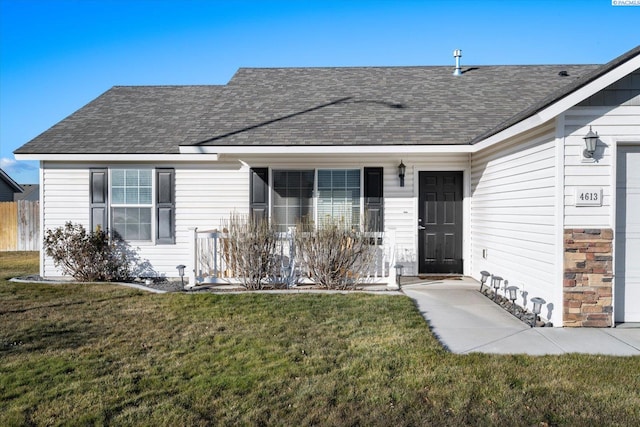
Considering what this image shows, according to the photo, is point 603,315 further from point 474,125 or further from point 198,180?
point 198,180

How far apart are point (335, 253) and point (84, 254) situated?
15.8ft

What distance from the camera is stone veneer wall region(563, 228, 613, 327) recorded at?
16.3 ft

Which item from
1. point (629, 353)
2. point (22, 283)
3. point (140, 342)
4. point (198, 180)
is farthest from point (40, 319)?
point (629, 353)

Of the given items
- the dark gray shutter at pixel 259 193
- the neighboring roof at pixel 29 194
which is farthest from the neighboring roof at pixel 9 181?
the dark gray shutter at pixel 259 193

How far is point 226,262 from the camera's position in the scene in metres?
7.24

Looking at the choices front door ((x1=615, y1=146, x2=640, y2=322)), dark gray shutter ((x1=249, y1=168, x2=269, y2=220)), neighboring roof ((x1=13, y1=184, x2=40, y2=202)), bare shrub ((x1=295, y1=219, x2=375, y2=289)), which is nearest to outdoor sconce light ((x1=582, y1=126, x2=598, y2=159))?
front door ((x1=615, y1=146, x2=640, y2=322))

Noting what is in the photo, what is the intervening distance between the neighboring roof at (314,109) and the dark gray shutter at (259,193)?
84 cm

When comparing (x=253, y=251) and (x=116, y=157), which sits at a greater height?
(x=116, y=157)

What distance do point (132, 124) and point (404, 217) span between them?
629 cm

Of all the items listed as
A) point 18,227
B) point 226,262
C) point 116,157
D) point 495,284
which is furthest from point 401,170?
point 18,227

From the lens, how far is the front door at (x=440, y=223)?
8344 millimetres

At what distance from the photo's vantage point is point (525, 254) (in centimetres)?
594

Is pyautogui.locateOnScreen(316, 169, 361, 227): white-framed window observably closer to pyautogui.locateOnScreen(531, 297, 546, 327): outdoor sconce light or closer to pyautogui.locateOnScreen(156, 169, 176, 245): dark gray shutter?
pyautogui.locateOnScreen(156, 169, 176, 245): dark gray shutter

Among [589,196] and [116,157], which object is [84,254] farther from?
[589,196]
